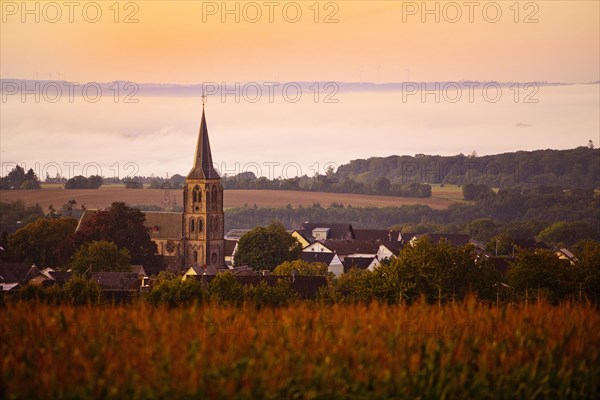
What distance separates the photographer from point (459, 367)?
22984mm

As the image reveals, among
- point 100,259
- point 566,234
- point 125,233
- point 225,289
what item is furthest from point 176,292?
point 566,234

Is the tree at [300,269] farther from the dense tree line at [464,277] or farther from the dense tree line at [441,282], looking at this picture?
the dense tree line at [464,277]

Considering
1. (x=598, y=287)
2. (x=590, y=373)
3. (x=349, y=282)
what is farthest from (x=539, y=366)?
(x=349, y=282)

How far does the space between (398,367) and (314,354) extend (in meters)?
1.62

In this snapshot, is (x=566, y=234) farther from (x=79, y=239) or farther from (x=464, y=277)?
(x=464, y=277)

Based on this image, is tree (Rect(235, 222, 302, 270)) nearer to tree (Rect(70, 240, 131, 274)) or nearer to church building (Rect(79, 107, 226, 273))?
tree (Rect(70, 240, 131, 274))

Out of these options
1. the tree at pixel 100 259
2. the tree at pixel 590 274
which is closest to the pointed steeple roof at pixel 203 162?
the tree at pixel 100 259

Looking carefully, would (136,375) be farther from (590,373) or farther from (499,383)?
(590,373)

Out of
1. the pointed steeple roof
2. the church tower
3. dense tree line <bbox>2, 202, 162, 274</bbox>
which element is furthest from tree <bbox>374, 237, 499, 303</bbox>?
the pointed steeple roof

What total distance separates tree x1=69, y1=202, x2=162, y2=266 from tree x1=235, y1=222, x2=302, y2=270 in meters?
8.99

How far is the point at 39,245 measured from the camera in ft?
385

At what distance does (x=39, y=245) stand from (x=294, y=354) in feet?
322

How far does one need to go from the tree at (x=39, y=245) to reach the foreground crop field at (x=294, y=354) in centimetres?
8925

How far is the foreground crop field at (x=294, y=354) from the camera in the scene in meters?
20.9
